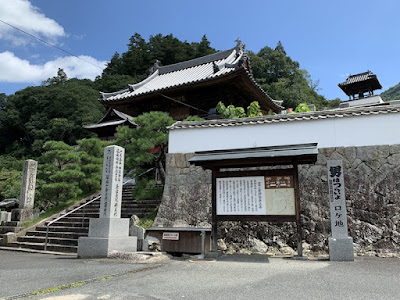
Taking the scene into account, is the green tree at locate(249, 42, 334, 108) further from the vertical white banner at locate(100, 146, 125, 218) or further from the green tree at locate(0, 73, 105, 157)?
the vertical white banner at locate(100, 146, 125, 218)

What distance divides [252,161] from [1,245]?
10866 millimetres

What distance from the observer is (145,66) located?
47.3m

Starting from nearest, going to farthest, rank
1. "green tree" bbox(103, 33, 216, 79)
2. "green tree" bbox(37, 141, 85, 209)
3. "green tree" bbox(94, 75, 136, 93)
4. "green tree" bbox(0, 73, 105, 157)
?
"green tree" bbox(37, 141, 85, 209) → "green tree" bbox(0, 73, 105, 157) → "green tree" bbox(94, 75, 136, 93) → "green tree" bbox(103, 33, 216, 79)

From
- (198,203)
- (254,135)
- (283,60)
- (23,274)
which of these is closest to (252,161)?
(254,135)

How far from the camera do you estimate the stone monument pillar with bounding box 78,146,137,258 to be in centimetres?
727

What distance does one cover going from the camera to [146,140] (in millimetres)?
10055

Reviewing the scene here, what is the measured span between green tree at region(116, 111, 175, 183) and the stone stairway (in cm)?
165

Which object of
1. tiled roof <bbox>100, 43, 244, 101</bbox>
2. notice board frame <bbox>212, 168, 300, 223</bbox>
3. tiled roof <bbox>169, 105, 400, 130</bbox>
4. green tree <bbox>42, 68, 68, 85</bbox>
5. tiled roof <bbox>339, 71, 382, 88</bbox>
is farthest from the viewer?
green tree <bbox>42, 68, 68, 85</bbox>

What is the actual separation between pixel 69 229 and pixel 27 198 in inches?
135

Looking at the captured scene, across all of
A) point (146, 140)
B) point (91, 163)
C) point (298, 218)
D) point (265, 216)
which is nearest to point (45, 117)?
point (91, 163)

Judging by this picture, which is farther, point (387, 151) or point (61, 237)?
point (61, 237)

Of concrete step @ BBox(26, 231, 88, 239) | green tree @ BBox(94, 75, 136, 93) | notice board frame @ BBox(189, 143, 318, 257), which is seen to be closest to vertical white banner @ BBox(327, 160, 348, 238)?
notice board frame @ BBox(189, 143, 318, 257)

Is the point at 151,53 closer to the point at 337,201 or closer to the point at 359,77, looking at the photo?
the point at 359,77

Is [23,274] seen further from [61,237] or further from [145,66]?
[145,66]
